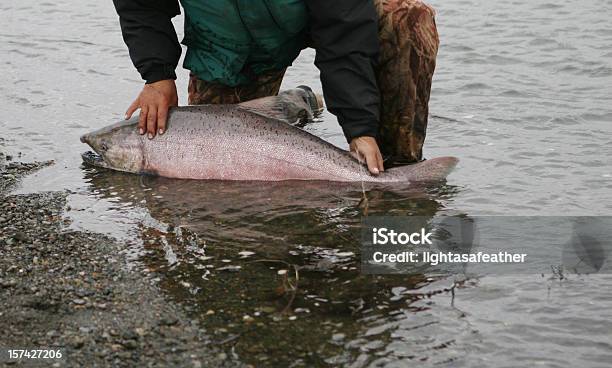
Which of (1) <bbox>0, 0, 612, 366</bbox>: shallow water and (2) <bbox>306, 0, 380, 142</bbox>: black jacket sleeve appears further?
(2) <bbox>306, 0, 380, 142</bbox>: black jacket sleeve

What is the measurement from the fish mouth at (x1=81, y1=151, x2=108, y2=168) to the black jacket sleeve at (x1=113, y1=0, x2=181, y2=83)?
738 mm

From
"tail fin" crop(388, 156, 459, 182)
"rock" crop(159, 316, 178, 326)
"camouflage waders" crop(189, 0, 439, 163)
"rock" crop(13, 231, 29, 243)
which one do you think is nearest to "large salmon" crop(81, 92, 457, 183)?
"tail fin" crop(388, 156, 459, 182)

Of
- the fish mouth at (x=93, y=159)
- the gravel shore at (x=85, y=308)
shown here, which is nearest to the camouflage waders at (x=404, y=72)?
the fish mouth at (x=93, y=159)

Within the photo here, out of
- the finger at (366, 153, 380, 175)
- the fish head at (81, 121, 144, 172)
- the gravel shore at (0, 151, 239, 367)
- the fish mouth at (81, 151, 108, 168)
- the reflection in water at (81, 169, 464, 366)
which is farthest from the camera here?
the fish mouth at (81, 151, 108, 168)

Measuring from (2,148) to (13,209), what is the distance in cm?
152

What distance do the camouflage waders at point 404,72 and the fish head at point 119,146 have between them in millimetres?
1012

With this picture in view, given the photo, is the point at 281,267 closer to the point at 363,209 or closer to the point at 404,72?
the point at 363,209

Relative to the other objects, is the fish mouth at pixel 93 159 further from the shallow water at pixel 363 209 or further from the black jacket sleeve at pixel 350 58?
the black jacket sleeve at pixel 350 58

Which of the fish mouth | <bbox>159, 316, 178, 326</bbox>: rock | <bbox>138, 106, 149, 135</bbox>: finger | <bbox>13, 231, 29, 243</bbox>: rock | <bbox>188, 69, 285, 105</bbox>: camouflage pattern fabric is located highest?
<bbox>188, 69, 285, 105</bbox>: camouflage pattern fabric

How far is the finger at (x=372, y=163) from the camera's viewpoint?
5.41m

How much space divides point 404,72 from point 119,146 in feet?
6.42

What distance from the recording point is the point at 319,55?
5457 mm

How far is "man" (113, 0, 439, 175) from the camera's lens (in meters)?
5.35

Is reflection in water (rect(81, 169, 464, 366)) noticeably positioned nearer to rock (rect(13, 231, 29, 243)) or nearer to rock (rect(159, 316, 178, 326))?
rock (rect(159, 316, 178, 326))
